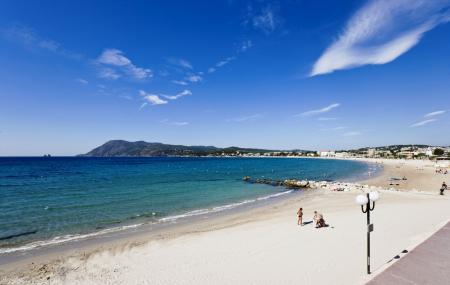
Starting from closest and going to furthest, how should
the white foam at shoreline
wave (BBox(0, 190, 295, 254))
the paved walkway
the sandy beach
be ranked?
the paved walkway, the sandy beach, the white foam at shoreline, wave (BBox(0, 190, 295, 254))

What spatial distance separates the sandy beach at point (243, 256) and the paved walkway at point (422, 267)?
45 centimetres

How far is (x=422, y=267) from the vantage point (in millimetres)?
9758

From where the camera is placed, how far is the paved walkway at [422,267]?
8766 millimetres

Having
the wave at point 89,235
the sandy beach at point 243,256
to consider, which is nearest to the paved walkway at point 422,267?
the sandy beach at point 243,256

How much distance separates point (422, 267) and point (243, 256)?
22.3ft

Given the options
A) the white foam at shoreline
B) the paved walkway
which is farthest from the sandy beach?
the white foam at shoreline

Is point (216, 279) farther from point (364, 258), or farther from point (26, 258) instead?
point (26, 258)

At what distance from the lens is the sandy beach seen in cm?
1091

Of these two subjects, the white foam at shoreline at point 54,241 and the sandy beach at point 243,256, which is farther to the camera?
the white foam at shoreline at point 54,241

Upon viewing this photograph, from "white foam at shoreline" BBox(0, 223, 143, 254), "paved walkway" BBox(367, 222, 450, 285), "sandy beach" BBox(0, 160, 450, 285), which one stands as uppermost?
"paved walkway" BBox(367, 222, 450, 285)

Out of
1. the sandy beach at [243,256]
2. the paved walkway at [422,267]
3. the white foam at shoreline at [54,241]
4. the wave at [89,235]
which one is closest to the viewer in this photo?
the paved walkway at [422,267]

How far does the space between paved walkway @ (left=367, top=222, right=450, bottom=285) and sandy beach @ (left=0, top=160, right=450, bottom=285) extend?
45cm

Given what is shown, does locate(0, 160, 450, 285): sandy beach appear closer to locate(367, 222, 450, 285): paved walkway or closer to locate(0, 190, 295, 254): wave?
locate(367, 222, 450, 285): paved walkway

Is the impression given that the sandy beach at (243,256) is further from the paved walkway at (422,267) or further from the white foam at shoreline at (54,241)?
the white foam at shoreline at (54,241)
